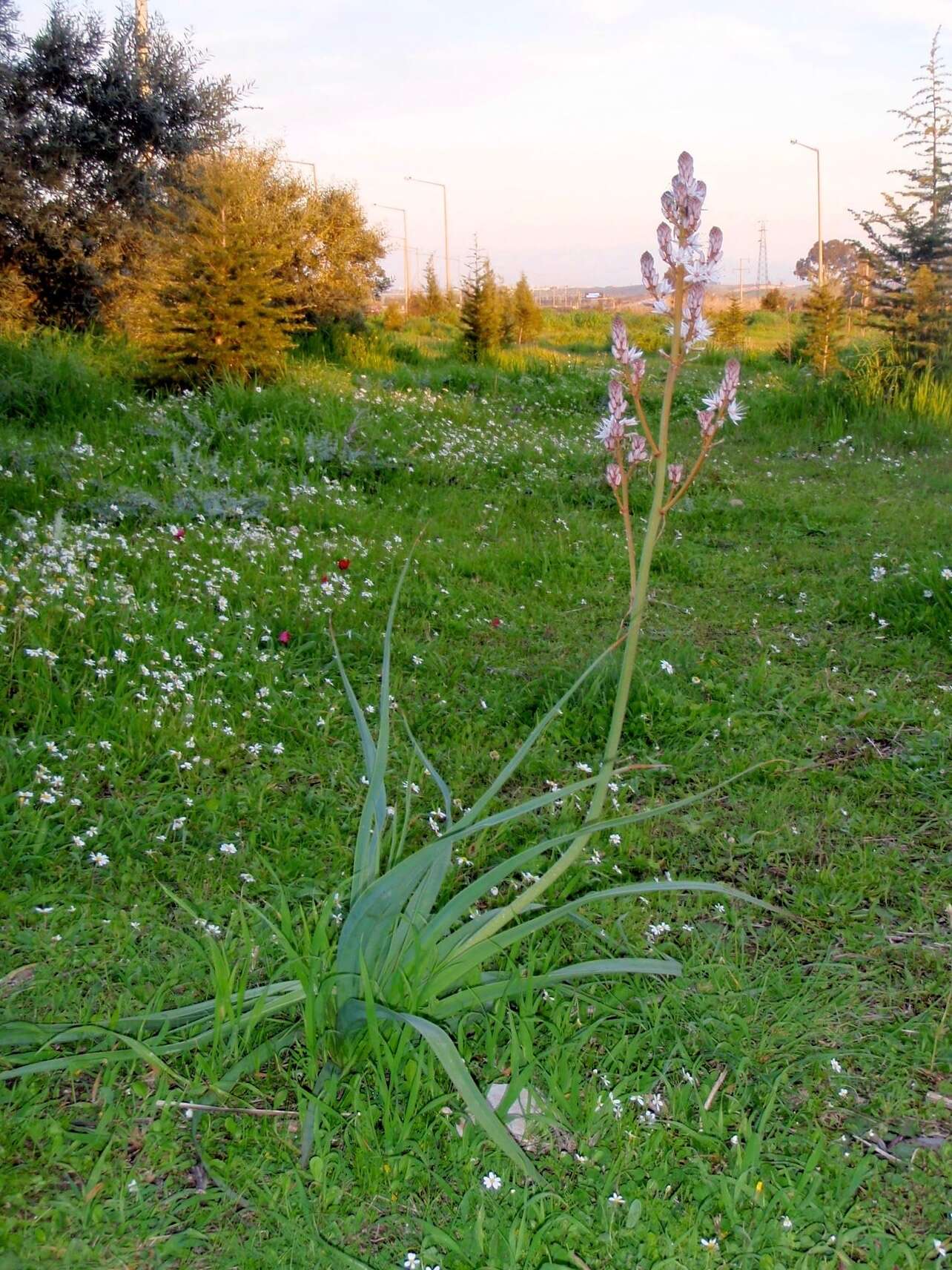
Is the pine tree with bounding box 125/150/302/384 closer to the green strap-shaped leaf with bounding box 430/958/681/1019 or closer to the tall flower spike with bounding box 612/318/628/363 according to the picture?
the tall flower spike with bounding box 612/318/628/363

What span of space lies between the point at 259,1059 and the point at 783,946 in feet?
4.62

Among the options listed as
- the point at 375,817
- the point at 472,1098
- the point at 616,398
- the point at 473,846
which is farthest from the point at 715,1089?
the point at 616,398

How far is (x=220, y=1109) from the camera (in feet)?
5.91

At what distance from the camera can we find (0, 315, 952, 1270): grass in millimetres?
1696

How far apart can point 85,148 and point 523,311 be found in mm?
10956

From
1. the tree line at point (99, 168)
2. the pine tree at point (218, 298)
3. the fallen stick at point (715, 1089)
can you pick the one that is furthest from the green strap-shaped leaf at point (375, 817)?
the tree line at point (99, 168)

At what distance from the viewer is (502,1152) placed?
5.90 feet

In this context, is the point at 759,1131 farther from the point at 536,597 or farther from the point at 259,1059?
the point at 536,597

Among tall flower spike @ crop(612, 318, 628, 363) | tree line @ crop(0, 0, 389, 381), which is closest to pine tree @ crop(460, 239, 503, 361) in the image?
tree line @ crop(0, 0, 389, 381)

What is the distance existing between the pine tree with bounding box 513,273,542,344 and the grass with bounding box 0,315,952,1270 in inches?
614

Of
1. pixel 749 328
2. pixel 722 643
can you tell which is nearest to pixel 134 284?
pixel 722 643

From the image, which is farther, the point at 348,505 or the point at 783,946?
the point at 348,505

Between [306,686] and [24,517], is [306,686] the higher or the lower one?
the lower one

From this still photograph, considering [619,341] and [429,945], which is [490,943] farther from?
[619,341]
